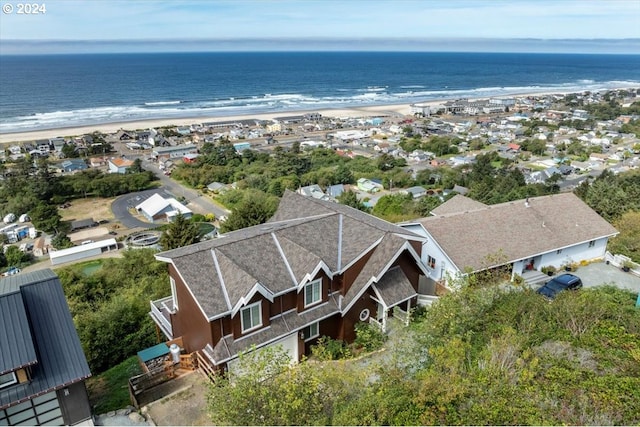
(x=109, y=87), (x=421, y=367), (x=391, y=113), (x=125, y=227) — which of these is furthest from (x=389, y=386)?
(x=109, y=87)

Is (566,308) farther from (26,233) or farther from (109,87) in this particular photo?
(109,87)

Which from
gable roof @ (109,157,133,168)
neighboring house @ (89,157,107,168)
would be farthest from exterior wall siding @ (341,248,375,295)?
neighboring house @ (89,157,107,168)

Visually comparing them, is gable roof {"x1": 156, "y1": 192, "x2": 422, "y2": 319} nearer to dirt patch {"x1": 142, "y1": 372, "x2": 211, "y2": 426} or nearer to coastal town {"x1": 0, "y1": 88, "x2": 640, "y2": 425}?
coastal town {"x1": 0, "y1": 88, "x2": 640, "y2": 425}

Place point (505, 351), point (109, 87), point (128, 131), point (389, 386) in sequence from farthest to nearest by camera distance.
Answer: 1. point (109, 87)
2. point (128, 131)
3. point (505, 351)
4. point (389, 386)

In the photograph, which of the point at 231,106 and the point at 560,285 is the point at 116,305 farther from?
the point at 231,106

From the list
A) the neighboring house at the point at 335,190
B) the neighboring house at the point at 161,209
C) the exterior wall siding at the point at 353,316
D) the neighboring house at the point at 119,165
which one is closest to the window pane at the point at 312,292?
the exterior wall siding at the point at 353,316

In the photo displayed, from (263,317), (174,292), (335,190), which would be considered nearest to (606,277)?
(263,317)
